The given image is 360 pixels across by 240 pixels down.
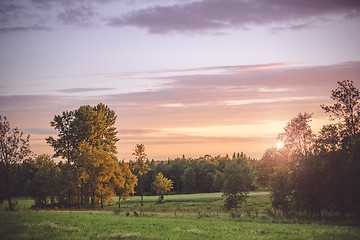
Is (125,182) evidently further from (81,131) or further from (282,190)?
(282,190)

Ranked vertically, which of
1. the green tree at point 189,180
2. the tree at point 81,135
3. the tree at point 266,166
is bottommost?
the green tree at point 189,180

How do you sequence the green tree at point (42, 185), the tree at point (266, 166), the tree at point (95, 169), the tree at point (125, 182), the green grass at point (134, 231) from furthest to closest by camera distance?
1. the tree at point (266, 166)
2. the tree at point (125, 182)
3. the tree at point (95, 169)
4. the green tree at point (42, 185)
5. the green grass at point (134, 231)

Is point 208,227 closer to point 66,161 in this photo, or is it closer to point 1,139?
point 1,139

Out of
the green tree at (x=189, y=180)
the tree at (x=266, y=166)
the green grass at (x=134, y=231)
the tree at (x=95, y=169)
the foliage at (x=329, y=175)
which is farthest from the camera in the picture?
the green tree at (x=189, y=180)

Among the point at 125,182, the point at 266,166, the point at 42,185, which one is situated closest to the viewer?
the point at 42,185

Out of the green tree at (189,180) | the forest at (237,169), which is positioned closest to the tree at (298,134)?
the forest at (237,169)

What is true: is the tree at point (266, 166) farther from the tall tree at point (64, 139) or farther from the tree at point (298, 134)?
the tall tree at point (64, 139)

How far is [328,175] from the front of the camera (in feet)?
145

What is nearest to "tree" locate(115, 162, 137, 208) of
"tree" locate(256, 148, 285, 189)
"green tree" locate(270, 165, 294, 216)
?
"tree" locate(256, 148, 285, 189)

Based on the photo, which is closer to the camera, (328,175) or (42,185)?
(328,175)

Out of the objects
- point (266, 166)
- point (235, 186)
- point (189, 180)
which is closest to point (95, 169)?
point (235, 186)

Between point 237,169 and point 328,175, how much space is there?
69.7 ft

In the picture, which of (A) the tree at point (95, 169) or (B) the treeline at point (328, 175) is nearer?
(B) the treeline at point (328, 175)

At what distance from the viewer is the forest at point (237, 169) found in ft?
145
